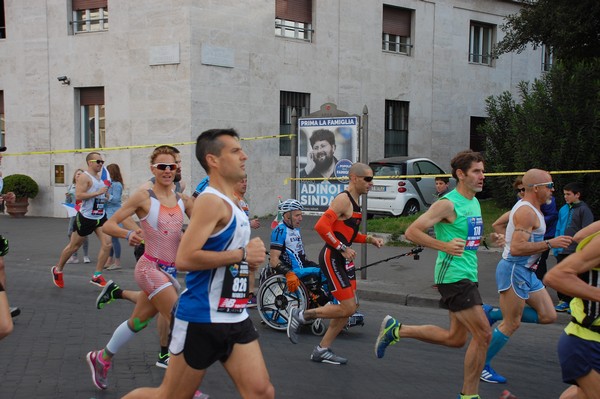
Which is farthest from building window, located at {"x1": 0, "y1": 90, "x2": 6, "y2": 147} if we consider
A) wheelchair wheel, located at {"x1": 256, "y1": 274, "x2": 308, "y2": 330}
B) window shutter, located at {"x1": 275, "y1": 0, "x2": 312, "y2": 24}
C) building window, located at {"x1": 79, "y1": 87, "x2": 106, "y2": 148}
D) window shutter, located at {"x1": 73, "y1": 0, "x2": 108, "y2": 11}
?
wheelchair wheel, located at {"x1": 256, "y1": 274, "x2": 308, "y2": 330}

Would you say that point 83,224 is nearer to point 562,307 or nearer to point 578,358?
point 562,307

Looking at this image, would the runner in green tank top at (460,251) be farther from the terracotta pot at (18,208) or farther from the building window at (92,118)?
the terracotta pot at (18,208)

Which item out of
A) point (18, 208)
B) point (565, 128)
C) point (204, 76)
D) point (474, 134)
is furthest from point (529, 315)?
point (474, 134)

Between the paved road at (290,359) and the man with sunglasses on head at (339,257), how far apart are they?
0.89 feet

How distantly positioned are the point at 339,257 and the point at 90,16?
1703cm

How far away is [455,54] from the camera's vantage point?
86.0 ft

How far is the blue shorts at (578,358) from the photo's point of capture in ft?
11.6

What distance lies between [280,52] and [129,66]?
14.7 feet

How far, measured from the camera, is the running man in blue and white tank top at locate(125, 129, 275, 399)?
3.68 meters

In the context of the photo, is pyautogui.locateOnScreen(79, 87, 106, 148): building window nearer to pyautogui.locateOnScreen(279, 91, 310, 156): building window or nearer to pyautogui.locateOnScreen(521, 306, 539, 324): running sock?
pyautogui.locateOnScreen(279, 91, 310, 156): building window

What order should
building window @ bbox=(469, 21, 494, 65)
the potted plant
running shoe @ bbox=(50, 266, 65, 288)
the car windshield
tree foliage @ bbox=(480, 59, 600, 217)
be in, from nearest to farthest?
1. running shoe @ bbox=(50, 266, 65, 288)
2. tree foliage @ bbox=(480, 59, 600, 217)
3. the car windshield
4. the potted plant
5. building window @ bbox=(469, 21, 494, 65)

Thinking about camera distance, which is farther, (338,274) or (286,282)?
(286,282)

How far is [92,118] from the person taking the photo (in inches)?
843

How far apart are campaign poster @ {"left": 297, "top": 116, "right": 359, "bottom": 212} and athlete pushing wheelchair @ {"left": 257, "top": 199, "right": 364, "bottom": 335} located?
3762mm
